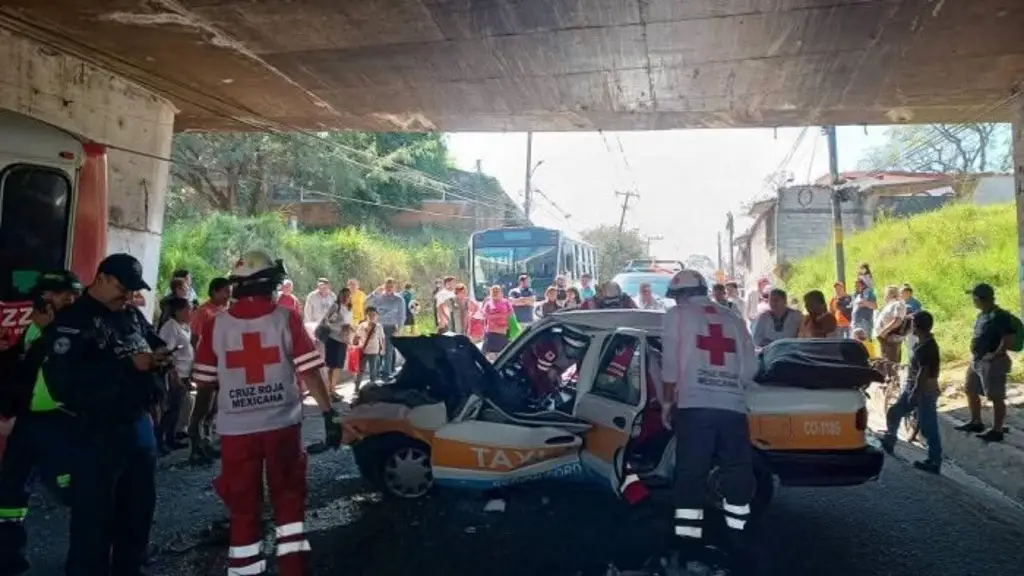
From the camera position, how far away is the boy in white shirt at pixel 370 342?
11.8 m

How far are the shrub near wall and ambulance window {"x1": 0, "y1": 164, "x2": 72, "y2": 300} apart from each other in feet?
22.9

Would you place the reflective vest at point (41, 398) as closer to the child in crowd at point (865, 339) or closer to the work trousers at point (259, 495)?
the work trousers at point (259, 495)

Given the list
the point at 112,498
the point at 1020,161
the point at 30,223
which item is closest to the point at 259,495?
the point at 112,498

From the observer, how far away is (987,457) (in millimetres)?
8023

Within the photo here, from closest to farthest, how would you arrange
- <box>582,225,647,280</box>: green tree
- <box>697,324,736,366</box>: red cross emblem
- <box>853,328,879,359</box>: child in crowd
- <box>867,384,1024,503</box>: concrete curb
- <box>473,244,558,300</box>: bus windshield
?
<box>697,324,736,366</box>: red cross emblem, <box>867,384,1024,503</box>: concrete curb, <box>853,328,879,359</box>: child in crowd, <box>473,244,558,300</box>: bus windshield, <box>582,225,647,280</box>: green tree

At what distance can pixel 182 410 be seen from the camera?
8.22m

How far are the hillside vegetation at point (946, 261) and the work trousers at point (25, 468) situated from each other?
13671mm

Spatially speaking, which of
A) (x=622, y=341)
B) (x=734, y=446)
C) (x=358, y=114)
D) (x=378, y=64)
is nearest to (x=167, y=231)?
(x=358, y=114)

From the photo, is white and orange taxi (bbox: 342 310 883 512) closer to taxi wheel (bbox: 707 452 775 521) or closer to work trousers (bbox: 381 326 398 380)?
taxi wheel (bbox: 707 452 775 521)

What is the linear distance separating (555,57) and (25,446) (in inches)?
225

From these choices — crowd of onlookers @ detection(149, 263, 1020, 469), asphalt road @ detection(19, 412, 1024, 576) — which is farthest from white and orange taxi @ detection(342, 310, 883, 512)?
crowd of onlookers @ detection(149, 263, 1020, 469)

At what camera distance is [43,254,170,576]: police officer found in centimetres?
369

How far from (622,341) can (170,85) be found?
639cm

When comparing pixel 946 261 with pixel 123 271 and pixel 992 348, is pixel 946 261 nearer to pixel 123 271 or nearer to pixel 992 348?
pixel 992 348
